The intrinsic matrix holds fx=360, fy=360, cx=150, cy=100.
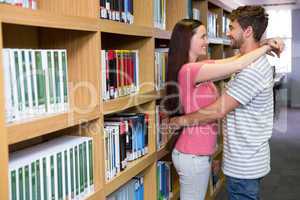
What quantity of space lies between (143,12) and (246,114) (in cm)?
86

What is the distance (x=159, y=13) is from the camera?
2.38 metres

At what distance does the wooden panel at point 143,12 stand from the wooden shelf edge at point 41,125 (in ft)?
2.73

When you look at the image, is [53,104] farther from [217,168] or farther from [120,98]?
[217,168]

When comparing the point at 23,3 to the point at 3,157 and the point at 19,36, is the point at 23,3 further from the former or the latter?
the point at 3,157

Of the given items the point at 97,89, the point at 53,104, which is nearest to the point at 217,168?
the point at 97,89

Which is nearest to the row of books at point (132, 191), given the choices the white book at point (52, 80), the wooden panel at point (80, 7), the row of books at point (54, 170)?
the row of books at point (54, 170)

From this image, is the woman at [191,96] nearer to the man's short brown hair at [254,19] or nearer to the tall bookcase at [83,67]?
the man's short brown hair at [254,19]

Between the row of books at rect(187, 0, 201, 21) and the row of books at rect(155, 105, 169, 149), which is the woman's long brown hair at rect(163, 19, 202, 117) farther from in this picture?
the row of books at rect(187, 0, 201, 21)

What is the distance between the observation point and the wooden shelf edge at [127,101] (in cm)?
172

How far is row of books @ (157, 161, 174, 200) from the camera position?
2455mm

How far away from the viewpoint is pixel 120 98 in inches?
73.0

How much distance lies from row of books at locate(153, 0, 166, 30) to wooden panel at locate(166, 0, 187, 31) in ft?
0.82

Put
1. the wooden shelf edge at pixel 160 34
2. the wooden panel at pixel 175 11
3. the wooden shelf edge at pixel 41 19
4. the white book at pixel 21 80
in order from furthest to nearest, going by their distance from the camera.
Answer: the wooden panel at pixel 175 11 < the wooden shelf edge at pixel 160 34 < the white book at pixel 21 80 < the wooden shelf edge at pixel 41 19

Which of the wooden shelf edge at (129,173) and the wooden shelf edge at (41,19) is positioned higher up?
the wooden shelf edge at (41,19)
